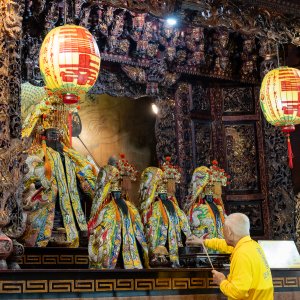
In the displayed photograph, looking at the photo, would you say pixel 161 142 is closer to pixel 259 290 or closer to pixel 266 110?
pixel 266 110

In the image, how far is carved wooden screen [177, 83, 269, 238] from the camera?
11.0 m

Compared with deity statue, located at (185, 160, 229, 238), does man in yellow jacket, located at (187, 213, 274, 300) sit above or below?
below

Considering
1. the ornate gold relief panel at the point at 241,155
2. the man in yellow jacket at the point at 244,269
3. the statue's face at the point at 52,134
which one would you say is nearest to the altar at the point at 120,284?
the man in yellow jacket at the point at 244,269

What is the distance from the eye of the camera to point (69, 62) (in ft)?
24.8

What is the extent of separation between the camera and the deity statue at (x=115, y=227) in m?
8.46

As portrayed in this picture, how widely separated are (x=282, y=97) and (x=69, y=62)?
2.86 metres

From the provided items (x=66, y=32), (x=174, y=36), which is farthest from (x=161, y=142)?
(x=66, y=32)

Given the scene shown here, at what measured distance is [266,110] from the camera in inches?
370

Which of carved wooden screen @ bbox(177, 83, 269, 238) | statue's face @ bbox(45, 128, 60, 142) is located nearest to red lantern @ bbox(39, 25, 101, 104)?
statue's face @ bbox(45, 128, 60, 142)

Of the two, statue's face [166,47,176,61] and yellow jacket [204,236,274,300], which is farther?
statue's face [166,47,176,61]

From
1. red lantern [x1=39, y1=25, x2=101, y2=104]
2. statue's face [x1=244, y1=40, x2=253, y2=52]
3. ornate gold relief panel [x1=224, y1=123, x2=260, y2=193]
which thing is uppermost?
statue's face [x1=244, y1=40, x2=253, y2=52]

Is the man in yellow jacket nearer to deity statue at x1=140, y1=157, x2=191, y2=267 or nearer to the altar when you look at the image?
the altar

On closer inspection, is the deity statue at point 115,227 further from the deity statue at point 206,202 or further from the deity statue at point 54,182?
the deity statue at point 206,202

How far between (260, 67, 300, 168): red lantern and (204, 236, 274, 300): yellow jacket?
12.3 feet
